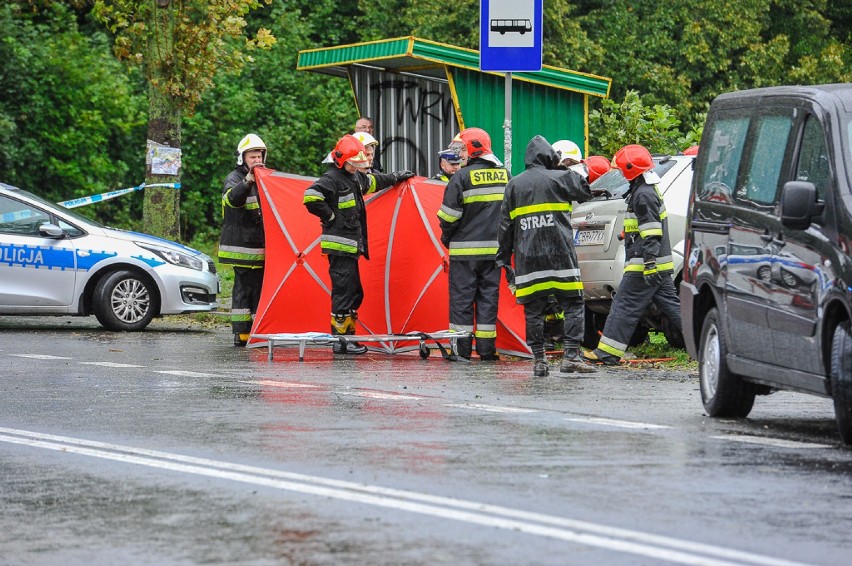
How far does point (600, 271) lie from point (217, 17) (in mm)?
8316

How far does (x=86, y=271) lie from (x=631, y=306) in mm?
6621

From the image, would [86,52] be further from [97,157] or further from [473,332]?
[473,332]

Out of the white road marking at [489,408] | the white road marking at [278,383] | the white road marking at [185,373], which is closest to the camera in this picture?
the white road marking at [489,408]

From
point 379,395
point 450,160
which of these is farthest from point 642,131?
point 379,395

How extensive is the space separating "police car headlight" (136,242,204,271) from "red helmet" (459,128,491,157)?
481 centimetres

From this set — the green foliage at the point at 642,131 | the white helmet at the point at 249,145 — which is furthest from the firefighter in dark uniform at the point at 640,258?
the green foliage at the point at 642,131

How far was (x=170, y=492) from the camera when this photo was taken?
6.93 m

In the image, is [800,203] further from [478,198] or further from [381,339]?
[381,339]

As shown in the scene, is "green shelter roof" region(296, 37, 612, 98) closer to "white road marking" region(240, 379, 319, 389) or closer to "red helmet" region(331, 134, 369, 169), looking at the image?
"red helmet" region(331, 134, 369, 169)

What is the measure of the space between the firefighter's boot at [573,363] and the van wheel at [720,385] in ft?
10.2

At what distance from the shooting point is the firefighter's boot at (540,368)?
12789mm

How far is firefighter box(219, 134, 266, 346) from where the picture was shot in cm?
1574

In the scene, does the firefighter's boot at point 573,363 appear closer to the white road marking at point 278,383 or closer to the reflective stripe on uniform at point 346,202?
the white road marking at point 278,383

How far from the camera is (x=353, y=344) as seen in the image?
1499cm
